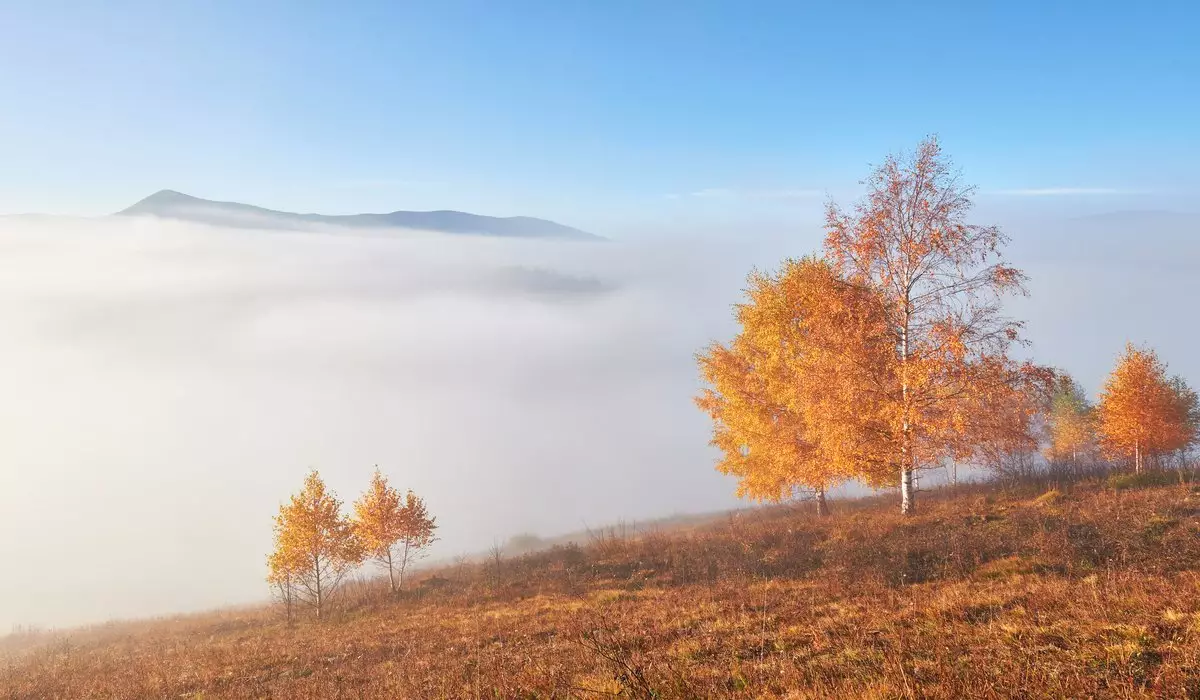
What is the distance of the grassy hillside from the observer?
686 centimetres

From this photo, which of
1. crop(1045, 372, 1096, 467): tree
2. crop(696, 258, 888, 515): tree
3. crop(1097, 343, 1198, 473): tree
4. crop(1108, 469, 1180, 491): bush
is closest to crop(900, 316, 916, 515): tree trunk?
crop(696, 258, 888, 515): tree

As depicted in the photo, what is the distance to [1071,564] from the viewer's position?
1254cm

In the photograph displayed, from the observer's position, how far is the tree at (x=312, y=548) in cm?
2862

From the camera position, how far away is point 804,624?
10.3 meters

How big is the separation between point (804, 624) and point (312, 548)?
26.3 m

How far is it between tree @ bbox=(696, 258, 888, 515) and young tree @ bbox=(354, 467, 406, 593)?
18.4 meters

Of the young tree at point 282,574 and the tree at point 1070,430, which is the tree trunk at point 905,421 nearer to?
the young tree at point 282,574

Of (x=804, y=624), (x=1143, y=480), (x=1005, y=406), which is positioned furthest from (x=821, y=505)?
(x=804, y=624)

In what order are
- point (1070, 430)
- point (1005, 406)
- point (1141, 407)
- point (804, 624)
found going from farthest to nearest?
point (1070, 430)
point (1141, 407)
point (1005, 406)
point (804, 624)

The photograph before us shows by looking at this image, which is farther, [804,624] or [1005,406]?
[1005,406]

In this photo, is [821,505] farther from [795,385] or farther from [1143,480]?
[1143,480]

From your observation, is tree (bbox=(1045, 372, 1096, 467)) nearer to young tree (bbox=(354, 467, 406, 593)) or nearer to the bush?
the bush

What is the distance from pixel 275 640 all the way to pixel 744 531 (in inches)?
688

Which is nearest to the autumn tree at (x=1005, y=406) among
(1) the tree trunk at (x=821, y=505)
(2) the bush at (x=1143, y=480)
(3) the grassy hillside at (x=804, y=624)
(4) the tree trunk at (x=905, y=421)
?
(4) the tree trunk at (x=905, y=421)
